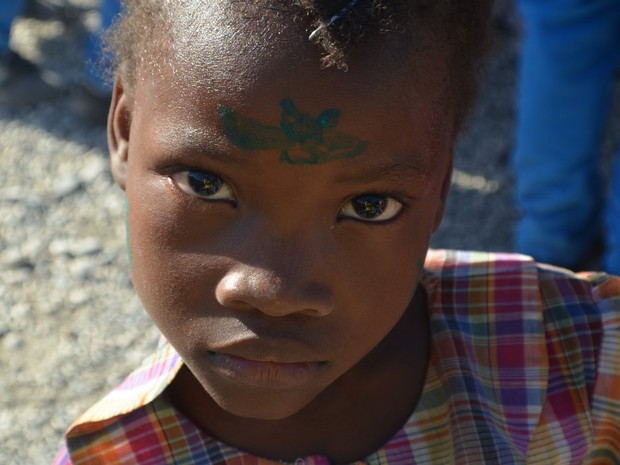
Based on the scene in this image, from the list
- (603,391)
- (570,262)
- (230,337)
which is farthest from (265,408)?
(570,262)

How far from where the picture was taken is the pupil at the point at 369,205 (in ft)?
4.09

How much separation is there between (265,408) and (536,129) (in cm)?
193

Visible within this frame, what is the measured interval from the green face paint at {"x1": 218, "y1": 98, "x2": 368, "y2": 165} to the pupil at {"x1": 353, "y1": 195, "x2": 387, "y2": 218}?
7 centimetres

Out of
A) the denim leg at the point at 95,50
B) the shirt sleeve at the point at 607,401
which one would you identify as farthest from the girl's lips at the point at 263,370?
the denim leg at the point at 95,50

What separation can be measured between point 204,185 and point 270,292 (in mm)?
160

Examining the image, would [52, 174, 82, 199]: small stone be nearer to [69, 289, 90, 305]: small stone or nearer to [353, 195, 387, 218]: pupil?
[69, 289, 90, 305]: small stone

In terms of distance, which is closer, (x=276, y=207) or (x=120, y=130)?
(x=276, y=207)

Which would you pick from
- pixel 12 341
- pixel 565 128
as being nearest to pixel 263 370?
pixel 12 341

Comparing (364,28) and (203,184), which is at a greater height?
(364,28)

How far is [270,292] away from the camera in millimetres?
1189

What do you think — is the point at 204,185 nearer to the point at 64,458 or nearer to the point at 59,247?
the point at 64,458

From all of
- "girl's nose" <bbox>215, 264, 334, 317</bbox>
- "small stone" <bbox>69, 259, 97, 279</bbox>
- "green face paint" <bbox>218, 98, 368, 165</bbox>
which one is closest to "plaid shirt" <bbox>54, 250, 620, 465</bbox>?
"girl's nose" <bbox>215, 264, 334, 317</bbox>

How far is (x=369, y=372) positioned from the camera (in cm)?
162

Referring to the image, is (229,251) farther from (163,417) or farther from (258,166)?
(163,417)
